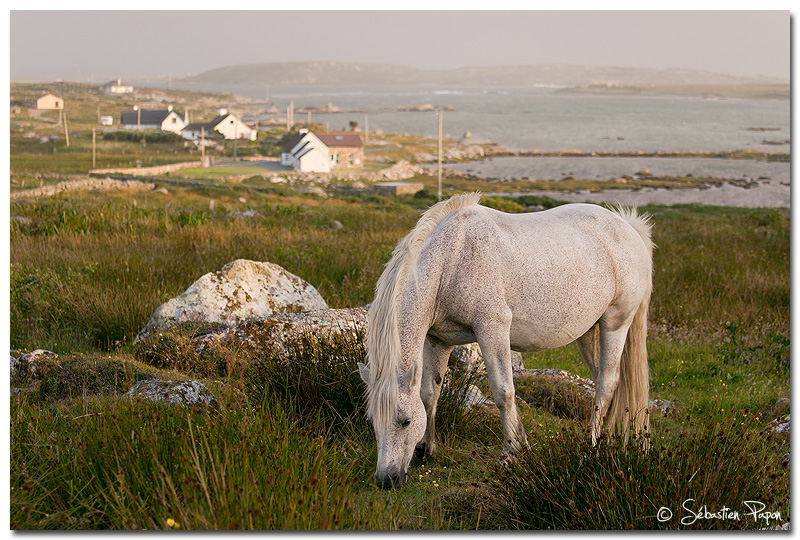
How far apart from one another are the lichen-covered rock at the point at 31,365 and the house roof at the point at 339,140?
7313cm

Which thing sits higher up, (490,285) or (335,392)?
(490,285)

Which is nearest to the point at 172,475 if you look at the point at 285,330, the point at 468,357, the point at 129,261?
the point at 285,330

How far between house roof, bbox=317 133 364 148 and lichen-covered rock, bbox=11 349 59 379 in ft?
240

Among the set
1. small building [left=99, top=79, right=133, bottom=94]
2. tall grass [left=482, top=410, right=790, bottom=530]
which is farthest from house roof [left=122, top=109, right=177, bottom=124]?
tall grass [left=482, top=410, right=790, bottom=530]

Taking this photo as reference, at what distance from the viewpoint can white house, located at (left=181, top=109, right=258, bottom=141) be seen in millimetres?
88625

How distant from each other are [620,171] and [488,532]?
276 ft

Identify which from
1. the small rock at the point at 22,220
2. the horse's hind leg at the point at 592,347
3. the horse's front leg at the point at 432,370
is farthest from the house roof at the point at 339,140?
the horse's front leg at the point at 432,370

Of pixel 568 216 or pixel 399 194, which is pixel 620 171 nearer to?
pixel 399 194

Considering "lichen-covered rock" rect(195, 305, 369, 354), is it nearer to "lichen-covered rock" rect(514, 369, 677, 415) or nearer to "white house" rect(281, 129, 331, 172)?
"lichen-covered rock" rect(514, 369, 677, 415)

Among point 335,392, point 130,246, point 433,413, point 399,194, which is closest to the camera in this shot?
point 433,413

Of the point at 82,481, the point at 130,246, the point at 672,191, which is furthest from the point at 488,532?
the point at 672,191

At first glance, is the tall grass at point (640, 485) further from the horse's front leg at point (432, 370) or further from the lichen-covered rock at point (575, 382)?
the lichen-covered rock at point (575, 382)

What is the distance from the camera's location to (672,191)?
2579 inches

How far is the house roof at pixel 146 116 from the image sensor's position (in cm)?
8581
